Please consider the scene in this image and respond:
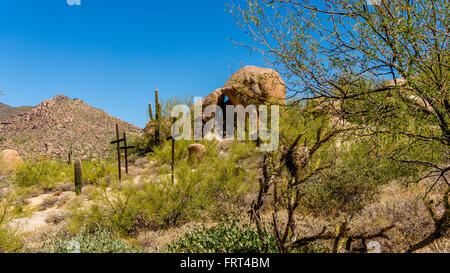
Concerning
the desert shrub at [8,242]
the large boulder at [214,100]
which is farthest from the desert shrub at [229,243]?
the large boulder at [214,100]

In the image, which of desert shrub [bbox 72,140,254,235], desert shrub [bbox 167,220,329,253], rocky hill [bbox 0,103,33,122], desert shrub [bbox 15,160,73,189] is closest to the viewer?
desert shrub [bbox 167,220,329,253]

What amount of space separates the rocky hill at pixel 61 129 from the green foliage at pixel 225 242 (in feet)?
96.2

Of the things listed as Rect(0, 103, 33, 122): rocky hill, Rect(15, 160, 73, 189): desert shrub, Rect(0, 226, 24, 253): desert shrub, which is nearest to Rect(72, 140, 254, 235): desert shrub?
Rect(0, 226, 24, 253): desert shrub

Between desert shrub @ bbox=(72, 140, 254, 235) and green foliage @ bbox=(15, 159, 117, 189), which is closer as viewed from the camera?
desert shrub @ bbox=(72, 140, 254, 235)

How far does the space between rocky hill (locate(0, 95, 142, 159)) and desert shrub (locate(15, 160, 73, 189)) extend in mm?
14471

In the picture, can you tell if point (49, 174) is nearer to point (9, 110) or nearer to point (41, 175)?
point (41, 175)

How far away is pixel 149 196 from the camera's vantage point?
692 centimetres

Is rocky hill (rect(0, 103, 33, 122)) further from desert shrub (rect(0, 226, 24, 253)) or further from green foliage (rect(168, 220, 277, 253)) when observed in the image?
green foliage (rect(168, 220, 277, 253))

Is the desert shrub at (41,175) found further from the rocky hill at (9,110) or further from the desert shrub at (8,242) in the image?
the rocky hill at (9,110)

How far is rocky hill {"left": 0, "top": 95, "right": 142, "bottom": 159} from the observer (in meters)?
33.7
